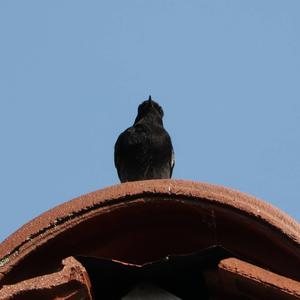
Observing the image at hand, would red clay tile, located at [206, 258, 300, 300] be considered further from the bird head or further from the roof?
the bird head

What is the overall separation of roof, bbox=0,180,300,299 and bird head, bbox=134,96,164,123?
3381mm

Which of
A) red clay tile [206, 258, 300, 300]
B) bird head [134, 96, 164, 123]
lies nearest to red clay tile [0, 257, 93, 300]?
red clay tile [206, 258, 300, 300]

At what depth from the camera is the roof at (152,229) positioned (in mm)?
2086

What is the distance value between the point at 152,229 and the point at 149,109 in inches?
138

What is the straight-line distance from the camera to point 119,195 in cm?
215

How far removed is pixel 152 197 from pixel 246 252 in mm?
207

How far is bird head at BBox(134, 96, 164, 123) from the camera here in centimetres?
564

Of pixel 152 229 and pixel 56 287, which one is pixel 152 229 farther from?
pixel 56 287

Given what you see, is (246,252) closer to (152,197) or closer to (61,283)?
(152,197)

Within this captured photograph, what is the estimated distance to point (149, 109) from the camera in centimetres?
570

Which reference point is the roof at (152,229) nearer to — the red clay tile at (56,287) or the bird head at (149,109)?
the red clay tile at (56,287)

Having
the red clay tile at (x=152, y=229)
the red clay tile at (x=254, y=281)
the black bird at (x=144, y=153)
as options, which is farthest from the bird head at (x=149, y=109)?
the red clay tile at (x=254, y=281)

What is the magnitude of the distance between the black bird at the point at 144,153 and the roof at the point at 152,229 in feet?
7.58

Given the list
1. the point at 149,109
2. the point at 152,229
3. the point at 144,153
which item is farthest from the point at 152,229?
the point at 149,109
